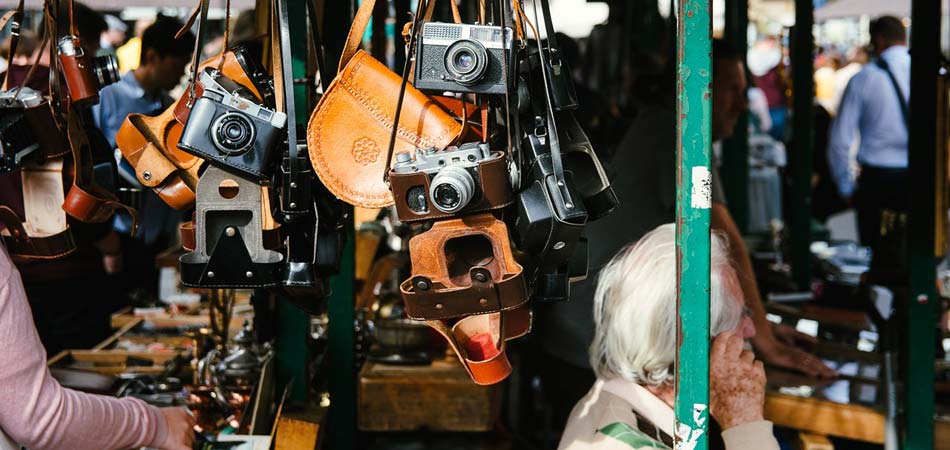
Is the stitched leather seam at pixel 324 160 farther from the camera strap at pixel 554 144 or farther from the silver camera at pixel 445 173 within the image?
the camera strap at pixel 554 144

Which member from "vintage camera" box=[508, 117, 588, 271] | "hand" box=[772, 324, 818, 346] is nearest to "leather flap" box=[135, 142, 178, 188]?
"vintage camera" box=[508, 117, 588, 271]

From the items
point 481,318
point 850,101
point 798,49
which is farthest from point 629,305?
Result: point 850,101

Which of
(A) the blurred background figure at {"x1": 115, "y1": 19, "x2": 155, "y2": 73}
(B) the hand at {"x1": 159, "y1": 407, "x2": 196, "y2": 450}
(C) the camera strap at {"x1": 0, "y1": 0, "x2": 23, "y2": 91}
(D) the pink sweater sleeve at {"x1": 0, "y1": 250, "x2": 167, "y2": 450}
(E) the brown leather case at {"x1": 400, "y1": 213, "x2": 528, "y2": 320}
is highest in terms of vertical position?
(A) the blurred background figure at {"x1": 115, "y1": 19, "x2": 155, "y2": 73}

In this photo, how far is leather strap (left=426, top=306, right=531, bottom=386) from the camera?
5.65 ft

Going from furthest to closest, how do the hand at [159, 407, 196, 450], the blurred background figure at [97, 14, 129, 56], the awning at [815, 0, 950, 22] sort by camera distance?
the blurred background figure at [97, 14, 129, 56]
the awning at [815, 0, 950, 22]
the hand at [159, 407, 196, 450]

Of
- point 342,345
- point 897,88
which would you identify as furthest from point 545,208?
point 897,88

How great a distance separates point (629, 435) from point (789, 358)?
3.67 feet

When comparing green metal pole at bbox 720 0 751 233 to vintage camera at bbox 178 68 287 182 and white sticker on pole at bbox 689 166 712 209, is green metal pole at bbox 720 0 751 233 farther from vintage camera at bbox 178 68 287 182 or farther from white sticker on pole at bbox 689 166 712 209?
vintage camera at bbox 178 68 287 182

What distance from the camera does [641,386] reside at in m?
2.29

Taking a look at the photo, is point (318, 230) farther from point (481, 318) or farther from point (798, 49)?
point (798, 49)

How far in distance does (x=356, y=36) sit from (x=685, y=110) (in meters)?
0.52

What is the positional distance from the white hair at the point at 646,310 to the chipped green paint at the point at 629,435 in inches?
4.3

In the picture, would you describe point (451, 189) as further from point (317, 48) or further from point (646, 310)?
point (646, 310)

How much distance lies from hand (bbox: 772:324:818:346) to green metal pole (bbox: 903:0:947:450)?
1.61 ft
